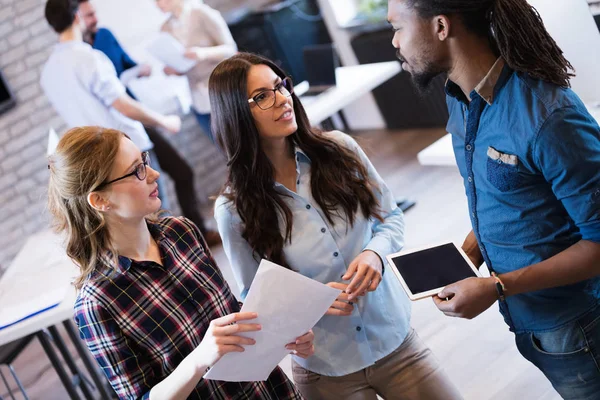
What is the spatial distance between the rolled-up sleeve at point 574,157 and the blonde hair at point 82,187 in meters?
0.98

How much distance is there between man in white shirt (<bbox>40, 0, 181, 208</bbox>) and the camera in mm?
3994

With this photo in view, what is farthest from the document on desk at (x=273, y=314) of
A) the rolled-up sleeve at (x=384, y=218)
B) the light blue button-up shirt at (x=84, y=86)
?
the light blue button-up shirt at (x=84, y=86)

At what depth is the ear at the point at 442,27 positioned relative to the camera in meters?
1.32

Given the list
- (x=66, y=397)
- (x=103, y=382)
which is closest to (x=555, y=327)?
(x=103, y=382)

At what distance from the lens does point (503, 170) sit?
51.8 inches

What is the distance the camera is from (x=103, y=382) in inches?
143

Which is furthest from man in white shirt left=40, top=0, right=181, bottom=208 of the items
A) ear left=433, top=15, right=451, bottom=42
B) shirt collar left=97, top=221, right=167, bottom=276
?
ear left=433, top=15, right=451, bottom=42

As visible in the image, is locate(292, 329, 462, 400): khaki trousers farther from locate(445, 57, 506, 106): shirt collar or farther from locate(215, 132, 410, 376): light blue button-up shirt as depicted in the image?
locate(445, 57, 506, 106): shirt collar

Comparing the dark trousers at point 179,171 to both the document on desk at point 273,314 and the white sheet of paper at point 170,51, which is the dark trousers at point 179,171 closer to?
the white sheet of paper at point 170,51

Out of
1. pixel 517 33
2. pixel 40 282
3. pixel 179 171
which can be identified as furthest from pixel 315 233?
pixel 179 171

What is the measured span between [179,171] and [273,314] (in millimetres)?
3848

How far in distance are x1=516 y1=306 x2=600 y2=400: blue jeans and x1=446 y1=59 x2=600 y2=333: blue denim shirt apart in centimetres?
2

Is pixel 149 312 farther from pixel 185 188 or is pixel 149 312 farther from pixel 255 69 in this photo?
pixel 185 188

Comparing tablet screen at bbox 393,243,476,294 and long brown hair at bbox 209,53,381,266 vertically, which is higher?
long brown hair at bbox 209,53,381,266
